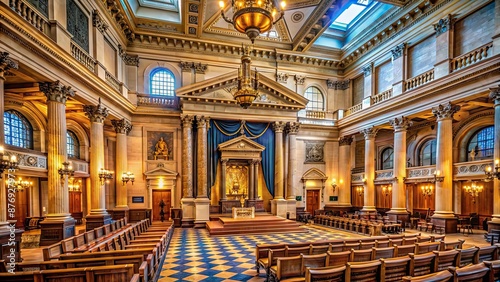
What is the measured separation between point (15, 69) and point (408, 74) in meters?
18.3

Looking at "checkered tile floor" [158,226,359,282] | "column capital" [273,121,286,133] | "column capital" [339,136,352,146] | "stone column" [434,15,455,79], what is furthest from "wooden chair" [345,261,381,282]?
"column capital" [339,136,352,146]

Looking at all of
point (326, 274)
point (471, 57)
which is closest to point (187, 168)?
point (326, 274)

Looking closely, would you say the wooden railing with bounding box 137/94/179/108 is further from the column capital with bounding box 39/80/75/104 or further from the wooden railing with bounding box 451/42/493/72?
the wooden railing with bounding box 451/42/493/72

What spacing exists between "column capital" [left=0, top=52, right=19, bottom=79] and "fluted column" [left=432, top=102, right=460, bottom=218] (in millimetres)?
16821

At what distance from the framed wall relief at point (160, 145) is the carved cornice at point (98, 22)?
6.62 m

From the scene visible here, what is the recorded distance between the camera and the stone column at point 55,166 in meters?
10.1

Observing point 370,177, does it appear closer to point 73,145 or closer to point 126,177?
point 126,177

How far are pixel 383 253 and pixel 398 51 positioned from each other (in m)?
14.5

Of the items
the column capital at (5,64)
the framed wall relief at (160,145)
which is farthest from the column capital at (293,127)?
the column capital at (5,64)

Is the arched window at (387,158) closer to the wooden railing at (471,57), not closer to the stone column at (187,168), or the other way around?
the wooden railing at (471,57)

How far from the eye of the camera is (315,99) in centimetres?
2248

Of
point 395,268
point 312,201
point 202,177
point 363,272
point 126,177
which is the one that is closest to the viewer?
point 363,272

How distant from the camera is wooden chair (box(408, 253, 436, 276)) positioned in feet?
17.7

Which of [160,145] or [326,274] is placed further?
[160,145]
